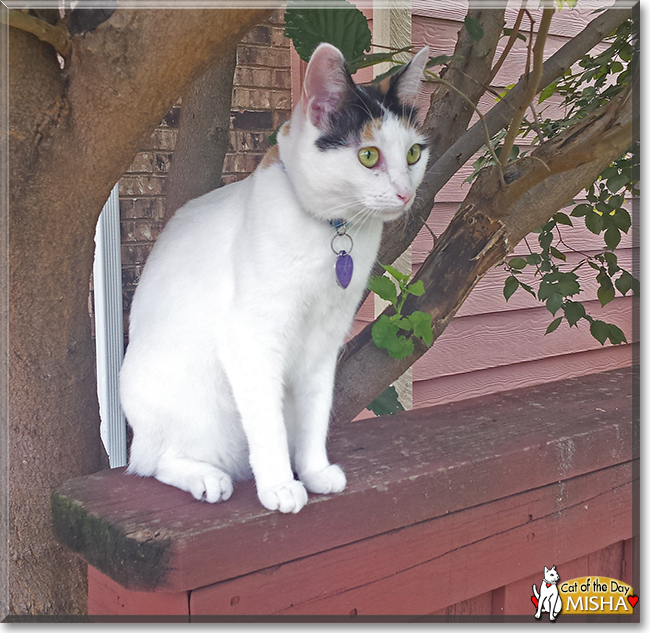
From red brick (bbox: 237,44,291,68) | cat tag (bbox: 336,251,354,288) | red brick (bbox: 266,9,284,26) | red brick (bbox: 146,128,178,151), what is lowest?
cat tag (bbox: 336,251,354,288)

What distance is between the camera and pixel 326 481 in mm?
996

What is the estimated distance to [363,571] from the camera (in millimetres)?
974

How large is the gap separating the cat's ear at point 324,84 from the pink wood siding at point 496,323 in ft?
3.89

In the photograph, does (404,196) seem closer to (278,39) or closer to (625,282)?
(625,282)

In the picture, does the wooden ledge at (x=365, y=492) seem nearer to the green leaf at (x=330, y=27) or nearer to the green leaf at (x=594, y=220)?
the green leaf at (x=594, y=220)

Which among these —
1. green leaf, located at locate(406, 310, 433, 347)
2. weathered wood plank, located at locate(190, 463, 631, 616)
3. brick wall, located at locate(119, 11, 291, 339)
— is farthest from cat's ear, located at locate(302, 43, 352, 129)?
brick wall, located at locate(119, 11, 291, 339)

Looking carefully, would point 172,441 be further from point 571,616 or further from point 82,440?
point 571,616

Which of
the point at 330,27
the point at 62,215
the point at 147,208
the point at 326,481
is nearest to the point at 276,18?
the point at 147,208

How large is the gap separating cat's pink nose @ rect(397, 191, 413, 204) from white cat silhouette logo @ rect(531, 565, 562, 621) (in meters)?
0.68

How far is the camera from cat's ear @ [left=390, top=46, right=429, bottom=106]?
105cm

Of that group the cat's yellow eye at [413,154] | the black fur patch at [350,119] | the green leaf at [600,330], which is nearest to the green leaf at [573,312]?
the green leaf at [600,330]

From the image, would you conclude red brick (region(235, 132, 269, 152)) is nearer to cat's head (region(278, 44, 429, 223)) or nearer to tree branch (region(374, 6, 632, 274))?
tree branch (region(374, 6, 632, 274))

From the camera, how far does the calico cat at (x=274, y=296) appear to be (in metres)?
1.00

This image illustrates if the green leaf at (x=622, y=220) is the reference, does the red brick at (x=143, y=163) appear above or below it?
above
